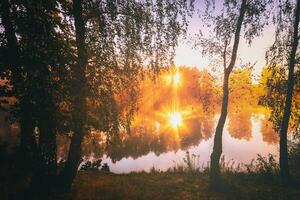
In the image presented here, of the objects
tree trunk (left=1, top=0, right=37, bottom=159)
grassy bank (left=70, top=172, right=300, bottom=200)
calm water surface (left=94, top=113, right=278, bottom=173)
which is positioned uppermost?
tree trunk (left=1, top=0, right=37, bottom=159)

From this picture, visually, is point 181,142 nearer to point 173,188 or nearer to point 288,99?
point 288,99

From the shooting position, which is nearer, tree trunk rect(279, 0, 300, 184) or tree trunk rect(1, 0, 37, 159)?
tree trunk rect(1, 0, 37, 159)

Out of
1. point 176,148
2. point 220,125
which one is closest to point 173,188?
point 220,125

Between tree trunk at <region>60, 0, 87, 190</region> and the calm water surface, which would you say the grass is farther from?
the calm water surface

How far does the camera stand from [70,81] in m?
7.70

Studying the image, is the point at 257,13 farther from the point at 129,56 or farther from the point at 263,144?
the point at 263,144

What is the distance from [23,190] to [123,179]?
4.35 meters

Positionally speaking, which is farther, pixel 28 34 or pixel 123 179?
pixel 123 179

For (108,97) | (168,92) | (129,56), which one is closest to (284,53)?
(129,56)

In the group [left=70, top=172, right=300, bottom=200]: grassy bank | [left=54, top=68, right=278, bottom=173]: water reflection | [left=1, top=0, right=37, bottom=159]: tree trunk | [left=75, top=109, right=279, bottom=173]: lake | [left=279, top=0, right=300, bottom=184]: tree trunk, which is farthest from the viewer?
[left=75, top=109, right=279, bottom=173]: lake

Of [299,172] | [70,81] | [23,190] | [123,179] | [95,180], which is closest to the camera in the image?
[70,81]

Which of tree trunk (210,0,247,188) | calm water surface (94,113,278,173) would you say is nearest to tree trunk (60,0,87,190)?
tree trunk (210,0,247,188)

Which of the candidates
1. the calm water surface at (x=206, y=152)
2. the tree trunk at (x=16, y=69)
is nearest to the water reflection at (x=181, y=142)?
the calm water surface at (x=206, y=152)

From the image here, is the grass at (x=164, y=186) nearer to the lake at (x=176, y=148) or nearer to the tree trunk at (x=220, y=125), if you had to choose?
the tree trunk at (x=220, y=125)
